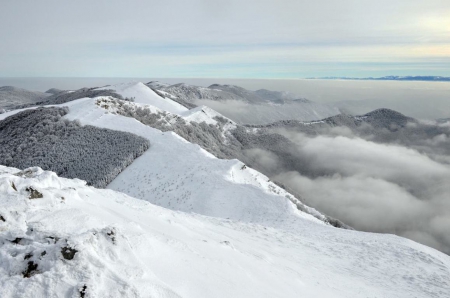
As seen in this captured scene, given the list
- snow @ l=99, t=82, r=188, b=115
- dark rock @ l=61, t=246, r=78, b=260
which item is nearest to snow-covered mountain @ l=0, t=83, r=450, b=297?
dark rock @ l=61, t=246, r=78, b=260

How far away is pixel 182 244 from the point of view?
9711mm

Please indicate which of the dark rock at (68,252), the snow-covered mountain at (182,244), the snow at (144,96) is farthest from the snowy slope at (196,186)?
the snow at (144,96)

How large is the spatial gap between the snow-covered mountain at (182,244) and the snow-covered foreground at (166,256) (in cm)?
4

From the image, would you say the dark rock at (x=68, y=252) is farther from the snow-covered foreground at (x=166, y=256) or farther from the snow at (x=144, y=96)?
the snow at (x=144, y=96)

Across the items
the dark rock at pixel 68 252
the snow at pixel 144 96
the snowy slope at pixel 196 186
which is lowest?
the snowy slope at pixel 196 186

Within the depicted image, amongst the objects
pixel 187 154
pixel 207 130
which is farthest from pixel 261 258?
pixel 207 130

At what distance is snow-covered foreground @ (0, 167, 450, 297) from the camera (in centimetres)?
600

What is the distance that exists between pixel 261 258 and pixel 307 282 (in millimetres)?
2196

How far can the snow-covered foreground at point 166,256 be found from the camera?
600 cm

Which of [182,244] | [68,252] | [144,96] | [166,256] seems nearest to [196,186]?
[182,244]

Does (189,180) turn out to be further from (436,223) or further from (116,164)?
(436,223)

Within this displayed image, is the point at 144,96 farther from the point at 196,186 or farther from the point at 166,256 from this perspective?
the point at 166,256

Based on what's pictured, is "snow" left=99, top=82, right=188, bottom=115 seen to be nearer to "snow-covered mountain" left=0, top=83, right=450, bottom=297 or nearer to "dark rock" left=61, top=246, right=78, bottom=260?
"snow-covered mountain" left=0, top=83, right=450, bottom=297

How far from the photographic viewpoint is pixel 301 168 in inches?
4306
